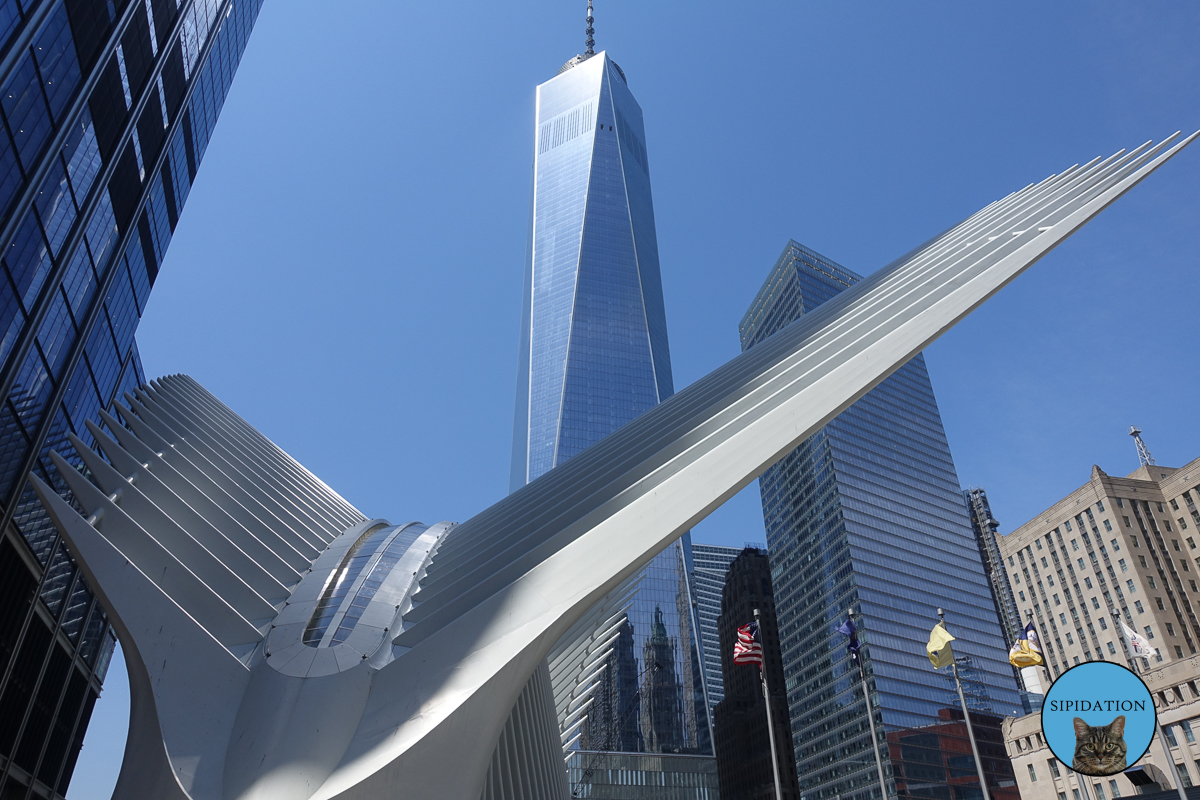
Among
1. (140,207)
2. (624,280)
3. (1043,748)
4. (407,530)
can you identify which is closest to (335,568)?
(407,530)

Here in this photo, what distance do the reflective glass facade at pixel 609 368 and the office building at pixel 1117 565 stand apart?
55.8 m

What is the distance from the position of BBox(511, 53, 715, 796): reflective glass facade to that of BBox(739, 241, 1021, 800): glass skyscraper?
735 inches

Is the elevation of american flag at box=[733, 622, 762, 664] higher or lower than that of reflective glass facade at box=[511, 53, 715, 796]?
lower

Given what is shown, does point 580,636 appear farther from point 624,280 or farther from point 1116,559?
point 624,280

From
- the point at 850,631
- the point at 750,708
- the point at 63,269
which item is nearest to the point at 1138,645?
the point at 850,631

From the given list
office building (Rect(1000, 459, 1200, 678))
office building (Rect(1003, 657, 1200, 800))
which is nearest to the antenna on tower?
office building (Rect(1000, 459, 1200, 678))

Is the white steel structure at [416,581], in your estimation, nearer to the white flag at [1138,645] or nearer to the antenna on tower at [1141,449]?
the white flag at [1138,645]

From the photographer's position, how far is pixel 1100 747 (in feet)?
24.1

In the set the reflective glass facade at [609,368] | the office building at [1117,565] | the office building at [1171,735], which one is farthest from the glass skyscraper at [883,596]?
the office building at [1171,735]

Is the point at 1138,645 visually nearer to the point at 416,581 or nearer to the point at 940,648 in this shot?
the point at 940,648

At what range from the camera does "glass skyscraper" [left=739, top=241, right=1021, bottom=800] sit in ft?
Answer: 363

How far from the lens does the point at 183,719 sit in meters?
15.2

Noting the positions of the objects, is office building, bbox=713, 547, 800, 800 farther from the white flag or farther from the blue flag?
the white flag

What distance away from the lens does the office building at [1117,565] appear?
87.1 metres
